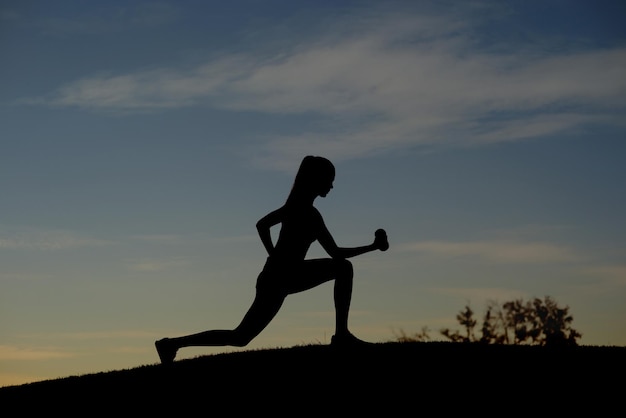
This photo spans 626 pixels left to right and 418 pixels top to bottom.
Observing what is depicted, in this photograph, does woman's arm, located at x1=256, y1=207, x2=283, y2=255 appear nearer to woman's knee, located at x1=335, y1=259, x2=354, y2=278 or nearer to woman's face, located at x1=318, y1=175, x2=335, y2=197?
woman's face, located at x1=318, y1=175, x2=335, y2=197

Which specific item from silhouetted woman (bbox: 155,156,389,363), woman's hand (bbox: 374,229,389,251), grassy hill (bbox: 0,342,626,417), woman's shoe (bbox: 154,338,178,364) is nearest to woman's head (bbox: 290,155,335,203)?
silhouetted woman (bbox: 155,156,389,363)

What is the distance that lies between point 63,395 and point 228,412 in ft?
14.9

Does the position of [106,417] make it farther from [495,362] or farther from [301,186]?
[495,362]

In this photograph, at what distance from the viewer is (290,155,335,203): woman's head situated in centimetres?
1514

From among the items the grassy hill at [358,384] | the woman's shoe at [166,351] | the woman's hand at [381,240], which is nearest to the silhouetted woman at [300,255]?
the woman's hand at [381,240]

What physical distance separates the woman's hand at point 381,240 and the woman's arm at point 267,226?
63.6 inches

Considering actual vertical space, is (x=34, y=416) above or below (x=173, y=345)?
below

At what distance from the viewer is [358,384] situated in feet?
49.3

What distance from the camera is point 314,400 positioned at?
14.4 meters

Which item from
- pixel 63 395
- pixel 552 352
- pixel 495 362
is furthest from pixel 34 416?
pixel 552 352

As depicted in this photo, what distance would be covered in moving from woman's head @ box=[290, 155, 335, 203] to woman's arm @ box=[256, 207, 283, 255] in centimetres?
47

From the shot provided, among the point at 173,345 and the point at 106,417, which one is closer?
the point at 106,417

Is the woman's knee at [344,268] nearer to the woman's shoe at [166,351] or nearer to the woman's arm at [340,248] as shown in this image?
the woman's arm at [340,248]

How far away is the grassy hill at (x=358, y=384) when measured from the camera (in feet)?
46.5
